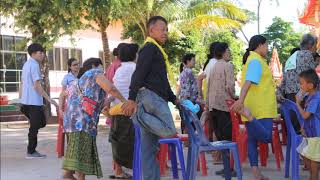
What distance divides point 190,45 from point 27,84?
13880 mm

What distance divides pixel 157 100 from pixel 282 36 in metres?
36.8

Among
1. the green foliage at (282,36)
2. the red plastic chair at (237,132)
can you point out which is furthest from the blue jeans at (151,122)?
the green foliage at (282,36)

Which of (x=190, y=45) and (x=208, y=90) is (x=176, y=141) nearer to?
(x=208, y=90)

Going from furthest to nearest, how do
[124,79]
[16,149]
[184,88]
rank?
[16,149], [184,88], [124,79]

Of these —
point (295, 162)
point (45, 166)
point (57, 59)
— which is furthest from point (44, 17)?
point (57, 59)

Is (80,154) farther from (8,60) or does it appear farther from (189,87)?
(8,60)

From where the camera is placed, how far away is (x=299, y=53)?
680 centimetres

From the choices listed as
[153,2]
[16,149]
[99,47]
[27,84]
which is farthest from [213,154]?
[99,47]

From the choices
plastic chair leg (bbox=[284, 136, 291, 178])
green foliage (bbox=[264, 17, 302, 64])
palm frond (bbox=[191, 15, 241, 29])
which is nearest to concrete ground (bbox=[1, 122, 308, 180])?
plastic chair leg (bbox=[284, 136, 291, 178])

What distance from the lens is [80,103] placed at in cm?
564

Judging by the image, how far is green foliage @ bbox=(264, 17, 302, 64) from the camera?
39.0 meters

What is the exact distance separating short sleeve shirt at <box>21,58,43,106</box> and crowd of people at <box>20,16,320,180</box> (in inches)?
83.0

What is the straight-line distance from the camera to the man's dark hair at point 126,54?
6.19m

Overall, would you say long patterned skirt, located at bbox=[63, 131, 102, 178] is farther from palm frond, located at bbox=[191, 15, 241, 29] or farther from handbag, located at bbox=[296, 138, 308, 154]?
palm frond, located at bbox=[191, 15, 241, 29]
